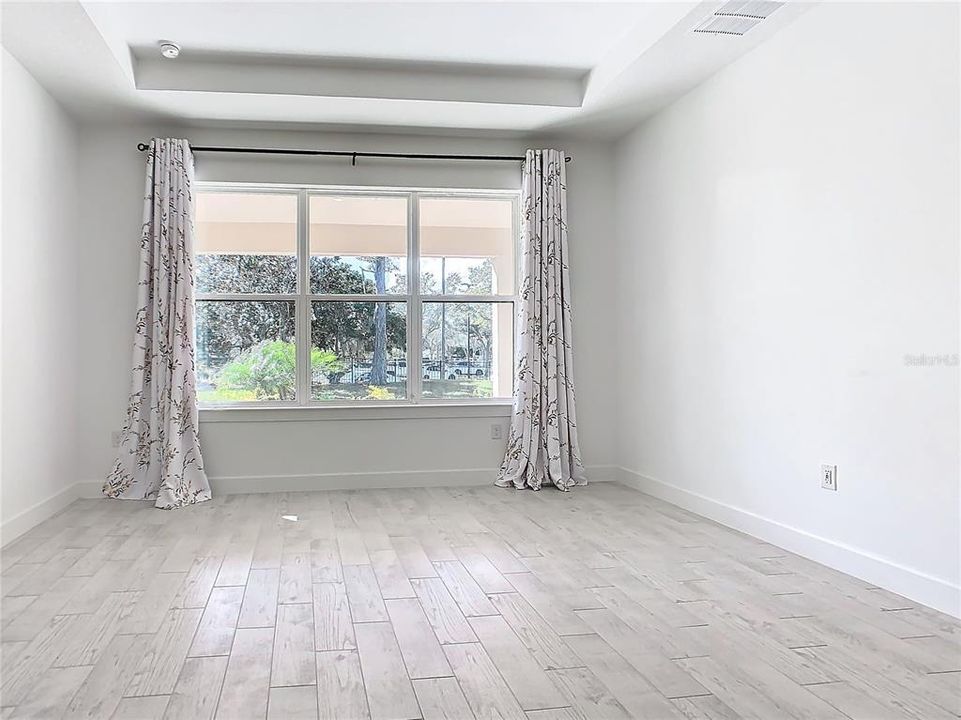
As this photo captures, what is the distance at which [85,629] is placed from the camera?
2.77m

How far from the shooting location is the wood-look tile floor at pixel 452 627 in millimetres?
2195

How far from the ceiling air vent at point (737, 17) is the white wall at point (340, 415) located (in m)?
2.17

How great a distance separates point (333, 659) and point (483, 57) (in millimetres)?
3587

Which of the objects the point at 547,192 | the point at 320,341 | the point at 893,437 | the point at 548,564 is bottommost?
the point at 548,564

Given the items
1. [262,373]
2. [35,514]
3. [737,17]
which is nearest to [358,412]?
[262,373]

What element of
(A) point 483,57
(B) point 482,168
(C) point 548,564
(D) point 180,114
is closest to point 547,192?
(B) point 482,168

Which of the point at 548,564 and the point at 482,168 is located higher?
the point at 482,168

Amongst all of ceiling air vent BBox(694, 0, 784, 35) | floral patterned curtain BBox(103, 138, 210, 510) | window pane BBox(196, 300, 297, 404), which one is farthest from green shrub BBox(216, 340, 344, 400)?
ceiling air vent BBox(694, 0, 784, 35)

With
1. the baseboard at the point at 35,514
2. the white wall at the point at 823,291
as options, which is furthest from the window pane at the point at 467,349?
the baseboard at the point at 35,514

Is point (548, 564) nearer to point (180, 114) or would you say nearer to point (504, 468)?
point (504, 468)

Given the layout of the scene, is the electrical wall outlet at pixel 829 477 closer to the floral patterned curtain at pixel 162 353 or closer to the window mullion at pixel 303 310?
the window mullion at pixel 303 310

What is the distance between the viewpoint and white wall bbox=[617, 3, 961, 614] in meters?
3.02

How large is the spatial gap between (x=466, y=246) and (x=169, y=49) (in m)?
2.37

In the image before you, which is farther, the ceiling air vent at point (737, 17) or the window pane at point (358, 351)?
the window pane at point (358, 351)
